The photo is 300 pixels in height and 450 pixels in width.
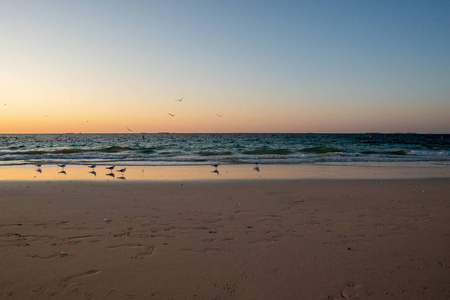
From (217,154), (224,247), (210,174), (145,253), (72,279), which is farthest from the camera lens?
(217,154)

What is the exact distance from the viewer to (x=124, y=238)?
5.09 m

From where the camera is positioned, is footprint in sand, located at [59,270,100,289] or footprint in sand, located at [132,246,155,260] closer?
footprint in sand, located at [59,270,100,289]

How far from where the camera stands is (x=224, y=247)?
4.73 meters

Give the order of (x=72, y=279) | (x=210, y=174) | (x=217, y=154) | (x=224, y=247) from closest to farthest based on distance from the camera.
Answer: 1. (x=72, y=279)
2. (x=224, y=247)
3. (x=210, y=174)
4. (x=217, y=154)

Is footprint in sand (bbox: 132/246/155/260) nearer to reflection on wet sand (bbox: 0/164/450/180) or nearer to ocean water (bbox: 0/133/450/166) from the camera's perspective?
reflection on wet sand (bbox: 0/164/450/180)

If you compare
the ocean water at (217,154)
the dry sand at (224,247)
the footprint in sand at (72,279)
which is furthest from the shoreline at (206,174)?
the footprint in sand at (72,279)

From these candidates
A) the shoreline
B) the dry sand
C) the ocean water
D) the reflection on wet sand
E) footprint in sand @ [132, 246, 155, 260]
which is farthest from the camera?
the ocean water

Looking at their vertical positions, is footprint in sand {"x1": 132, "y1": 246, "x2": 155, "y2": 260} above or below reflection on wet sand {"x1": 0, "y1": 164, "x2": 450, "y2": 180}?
above

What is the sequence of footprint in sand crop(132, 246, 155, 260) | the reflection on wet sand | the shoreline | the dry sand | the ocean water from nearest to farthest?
1. the dry sand
2. footprint in sand crop(132, 246, 155, 260)
3. the shoreline
4. the reflection on wet sand
5. the ocean water

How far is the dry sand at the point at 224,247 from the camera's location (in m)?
3.55

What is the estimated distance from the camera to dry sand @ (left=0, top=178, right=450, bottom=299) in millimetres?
3555

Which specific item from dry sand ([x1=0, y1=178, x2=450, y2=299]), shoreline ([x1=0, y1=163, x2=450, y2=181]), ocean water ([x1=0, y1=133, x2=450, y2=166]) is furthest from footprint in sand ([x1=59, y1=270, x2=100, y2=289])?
ocean water ([x1=0, y1=133, x2=450, y2=166])

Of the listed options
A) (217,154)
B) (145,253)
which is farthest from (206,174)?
(217,154)

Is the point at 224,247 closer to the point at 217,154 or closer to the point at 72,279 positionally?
the point at 72,279
